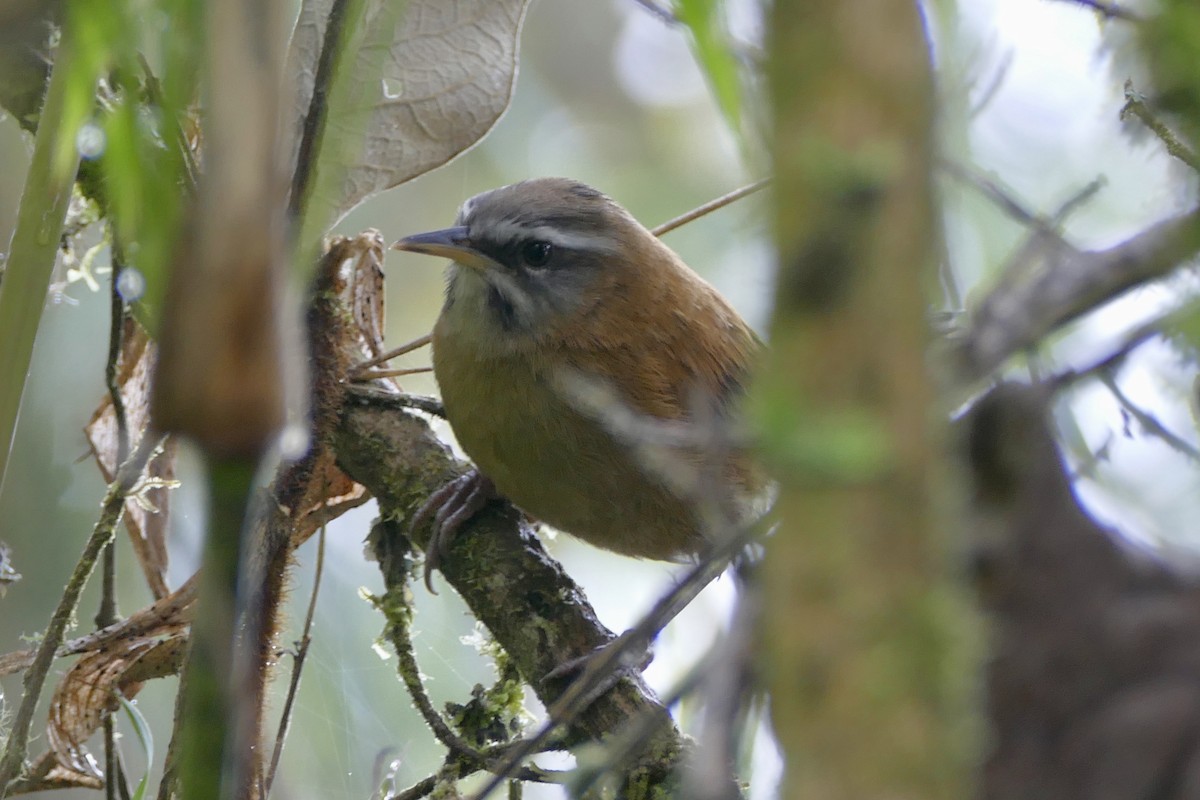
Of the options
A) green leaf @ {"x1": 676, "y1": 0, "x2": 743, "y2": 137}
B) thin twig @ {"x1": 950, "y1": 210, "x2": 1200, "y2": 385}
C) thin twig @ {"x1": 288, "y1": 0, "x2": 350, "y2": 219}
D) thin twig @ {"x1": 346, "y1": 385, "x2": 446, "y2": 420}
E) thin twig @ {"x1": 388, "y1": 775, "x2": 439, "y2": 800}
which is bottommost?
thin twig @ {"x1": 950, "y1": 210, "x2": 1200, "y2": 385}

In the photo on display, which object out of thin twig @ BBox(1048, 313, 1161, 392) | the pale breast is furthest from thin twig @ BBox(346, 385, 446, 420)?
thin twig @ BBox(1048, 313, 1161, 392)

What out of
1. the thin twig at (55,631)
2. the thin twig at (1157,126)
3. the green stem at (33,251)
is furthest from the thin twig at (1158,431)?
the thin twig at (55,631)

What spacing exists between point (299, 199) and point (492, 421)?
1569 mm

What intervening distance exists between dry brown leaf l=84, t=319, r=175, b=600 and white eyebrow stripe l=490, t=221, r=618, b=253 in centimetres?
106

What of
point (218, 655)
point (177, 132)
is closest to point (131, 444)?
point (177, 132)

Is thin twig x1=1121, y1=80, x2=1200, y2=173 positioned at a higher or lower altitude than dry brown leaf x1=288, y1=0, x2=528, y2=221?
lower

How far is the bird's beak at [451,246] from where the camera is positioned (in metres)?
3.30

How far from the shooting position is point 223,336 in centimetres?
67

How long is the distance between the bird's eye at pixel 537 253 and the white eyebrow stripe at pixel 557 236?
0.02 meters

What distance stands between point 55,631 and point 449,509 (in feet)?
3.14

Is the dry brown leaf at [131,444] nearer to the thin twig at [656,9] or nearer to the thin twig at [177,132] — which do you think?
the thin twig at [177,132]

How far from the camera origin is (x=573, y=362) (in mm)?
3189

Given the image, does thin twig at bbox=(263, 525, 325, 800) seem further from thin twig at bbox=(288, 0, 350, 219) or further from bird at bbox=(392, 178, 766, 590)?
thin twig at bbox=(288, 0, 350, 219)

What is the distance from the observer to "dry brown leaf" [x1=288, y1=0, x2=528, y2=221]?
9.15 ft
